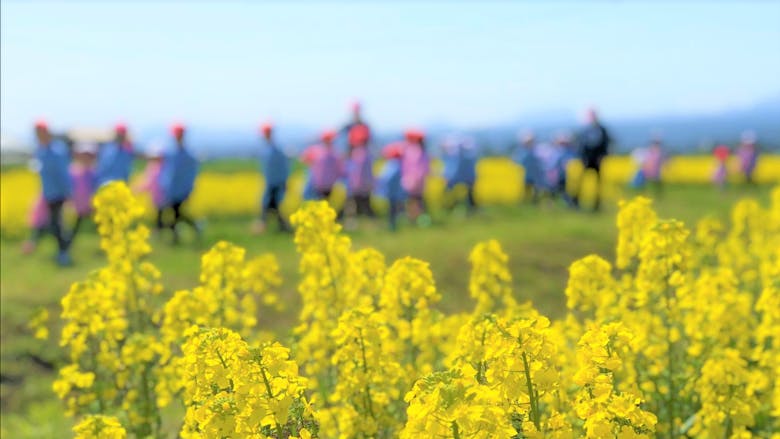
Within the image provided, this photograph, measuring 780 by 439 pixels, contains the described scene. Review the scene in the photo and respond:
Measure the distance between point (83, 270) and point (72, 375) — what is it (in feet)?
24.8

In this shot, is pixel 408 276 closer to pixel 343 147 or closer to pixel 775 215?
pixel 775 215

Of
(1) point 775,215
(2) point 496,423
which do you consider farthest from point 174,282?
(2) point 496,423

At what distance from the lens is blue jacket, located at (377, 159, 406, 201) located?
16.2 m

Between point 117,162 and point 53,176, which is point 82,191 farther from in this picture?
point 53,176

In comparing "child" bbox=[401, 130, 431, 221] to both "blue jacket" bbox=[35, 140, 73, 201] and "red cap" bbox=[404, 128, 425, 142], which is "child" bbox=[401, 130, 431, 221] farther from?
"blue jacket" bbox=[35, 140, 73, 201]

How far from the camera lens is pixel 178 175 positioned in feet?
48.0

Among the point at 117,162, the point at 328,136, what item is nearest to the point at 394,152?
the point at 328,136

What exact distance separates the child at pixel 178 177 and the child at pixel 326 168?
2648 mm

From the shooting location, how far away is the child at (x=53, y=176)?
41.5ft

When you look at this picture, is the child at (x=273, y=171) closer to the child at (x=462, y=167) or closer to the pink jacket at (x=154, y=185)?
the pink jacket at (x=154, y=185)

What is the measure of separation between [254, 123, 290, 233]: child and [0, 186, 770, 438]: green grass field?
2.09ft

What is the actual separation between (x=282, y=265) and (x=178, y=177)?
3.48 m

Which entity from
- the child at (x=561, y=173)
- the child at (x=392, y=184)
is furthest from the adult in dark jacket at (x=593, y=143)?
the child at (x=392, y=184)

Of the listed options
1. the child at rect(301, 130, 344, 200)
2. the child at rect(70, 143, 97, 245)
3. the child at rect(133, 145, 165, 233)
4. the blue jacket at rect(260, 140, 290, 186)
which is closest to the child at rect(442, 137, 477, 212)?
the child at rect(301, 130, 344, 200)
